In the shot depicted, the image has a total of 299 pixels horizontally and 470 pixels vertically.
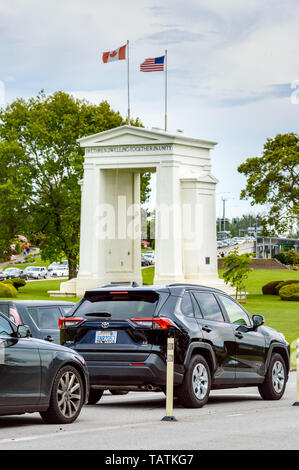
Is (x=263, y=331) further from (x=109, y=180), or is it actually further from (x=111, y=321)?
(x=109, y=180)

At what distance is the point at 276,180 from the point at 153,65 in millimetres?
15304

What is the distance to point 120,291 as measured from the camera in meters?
14.1

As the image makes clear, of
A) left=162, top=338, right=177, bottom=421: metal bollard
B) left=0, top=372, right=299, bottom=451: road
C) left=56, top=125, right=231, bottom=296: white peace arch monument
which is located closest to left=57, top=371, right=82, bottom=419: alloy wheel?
left=0, top=372, right=299, bottom=451: road

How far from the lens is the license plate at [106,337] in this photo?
13.8 m

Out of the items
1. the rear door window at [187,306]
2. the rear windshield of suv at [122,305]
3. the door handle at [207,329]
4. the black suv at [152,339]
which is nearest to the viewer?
the black suv at [152,339]

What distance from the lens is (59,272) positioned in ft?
310

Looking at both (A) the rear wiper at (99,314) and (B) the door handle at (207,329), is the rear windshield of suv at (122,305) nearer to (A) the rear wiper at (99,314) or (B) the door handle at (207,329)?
(A) the rear wiper at (99,314)

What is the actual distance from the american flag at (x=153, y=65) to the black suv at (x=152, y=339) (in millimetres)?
37360

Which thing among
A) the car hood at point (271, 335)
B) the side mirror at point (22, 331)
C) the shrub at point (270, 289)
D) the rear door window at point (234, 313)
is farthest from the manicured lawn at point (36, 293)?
the side mirror at point (22, 331)

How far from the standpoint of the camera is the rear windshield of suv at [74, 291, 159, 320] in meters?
13.9

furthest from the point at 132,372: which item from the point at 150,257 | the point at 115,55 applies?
the point at 150,257
